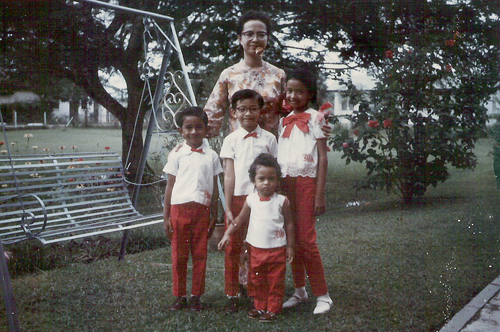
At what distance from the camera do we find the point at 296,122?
8.70 feet

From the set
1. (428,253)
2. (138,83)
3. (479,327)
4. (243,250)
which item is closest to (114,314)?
(243,250)

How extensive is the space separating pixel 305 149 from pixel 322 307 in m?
0.84

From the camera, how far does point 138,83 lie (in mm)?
5852

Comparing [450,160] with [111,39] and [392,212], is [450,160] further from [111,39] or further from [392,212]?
[111,39]

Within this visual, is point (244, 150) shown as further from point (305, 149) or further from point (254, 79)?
point (254, 79)

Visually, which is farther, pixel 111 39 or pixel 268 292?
pixel 111 39

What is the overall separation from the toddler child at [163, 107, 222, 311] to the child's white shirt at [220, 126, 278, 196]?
0.13m

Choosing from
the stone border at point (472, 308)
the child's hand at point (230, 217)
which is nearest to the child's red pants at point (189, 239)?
the child's hand at point (230, 217)

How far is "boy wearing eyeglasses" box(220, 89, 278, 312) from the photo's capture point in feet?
8.55

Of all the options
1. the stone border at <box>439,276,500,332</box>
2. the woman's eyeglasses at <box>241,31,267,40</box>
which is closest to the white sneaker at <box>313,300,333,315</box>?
the stone border at <box>439,276,500,332</box>

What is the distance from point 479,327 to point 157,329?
1600mm

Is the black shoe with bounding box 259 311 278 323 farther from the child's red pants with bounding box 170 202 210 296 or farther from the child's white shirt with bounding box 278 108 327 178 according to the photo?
the child's white shirt with bounding box 278 108 327 178

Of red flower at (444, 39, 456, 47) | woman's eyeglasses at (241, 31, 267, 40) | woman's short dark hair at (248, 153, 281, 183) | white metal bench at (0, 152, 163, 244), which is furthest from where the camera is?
red flower at (444, 39, 456, 47)

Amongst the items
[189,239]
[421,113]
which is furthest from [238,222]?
[421,113]
